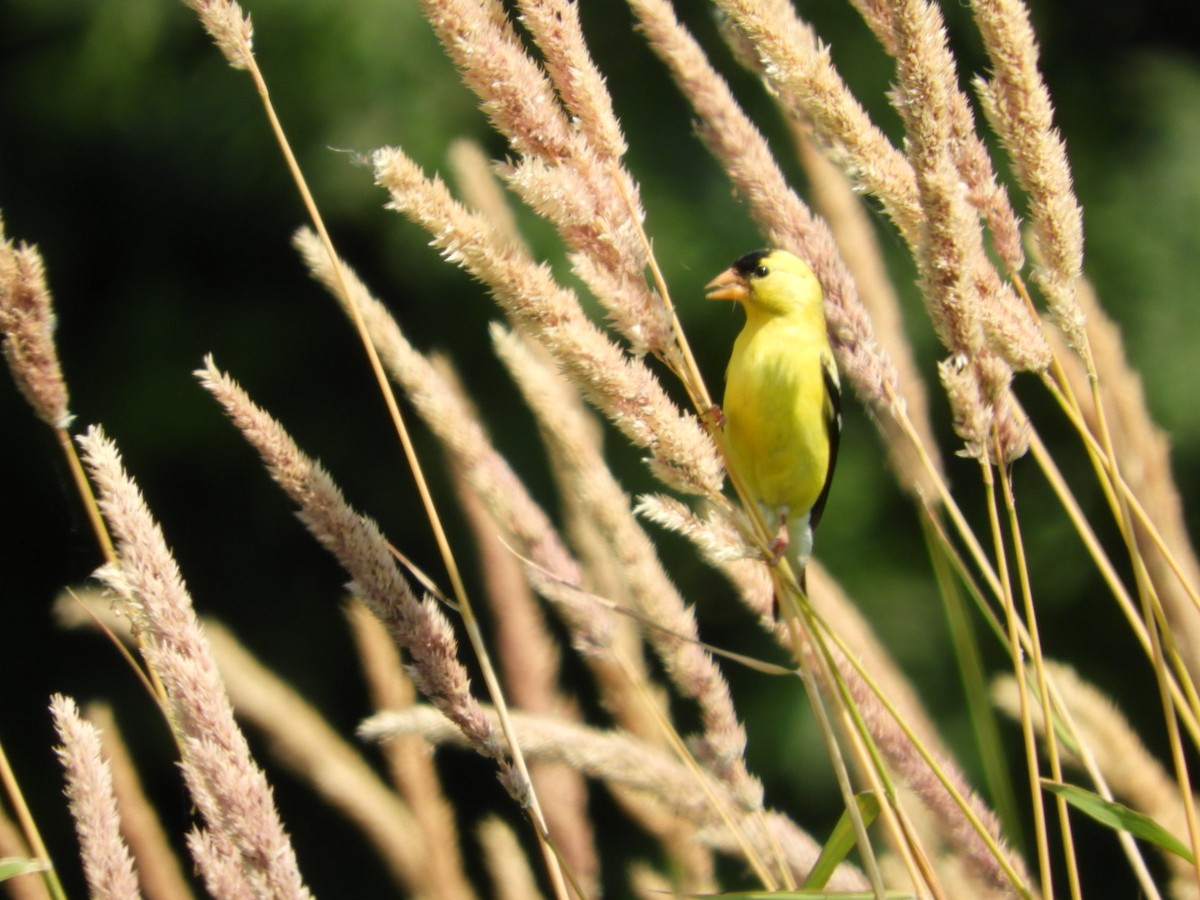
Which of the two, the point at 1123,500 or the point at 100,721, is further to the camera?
the point at 100,721

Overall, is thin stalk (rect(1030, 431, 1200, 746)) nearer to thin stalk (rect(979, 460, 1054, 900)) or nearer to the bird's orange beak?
thin stalk (rect(979, 460, 1054, 900))

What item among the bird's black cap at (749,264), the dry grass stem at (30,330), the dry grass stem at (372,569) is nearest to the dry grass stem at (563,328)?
the dry grass stem at (372,569)

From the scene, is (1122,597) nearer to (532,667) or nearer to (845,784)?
(845,784)

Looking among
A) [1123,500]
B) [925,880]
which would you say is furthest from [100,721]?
[1123,500]

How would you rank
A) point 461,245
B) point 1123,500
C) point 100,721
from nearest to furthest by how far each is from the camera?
1. point 461,245
2. point 1123,500
3. point 100,721

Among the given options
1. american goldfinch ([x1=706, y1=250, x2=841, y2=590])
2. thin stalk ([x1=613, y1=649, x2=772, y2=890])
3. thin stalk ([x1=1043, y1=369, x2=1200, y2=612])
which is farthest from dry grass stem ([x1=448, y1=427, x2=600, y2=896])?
thin stalk ([x1=1043, y1=369, x2=1200, y2=612])

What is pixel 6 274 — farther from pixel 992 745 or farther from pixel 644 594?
pixel 992 745
